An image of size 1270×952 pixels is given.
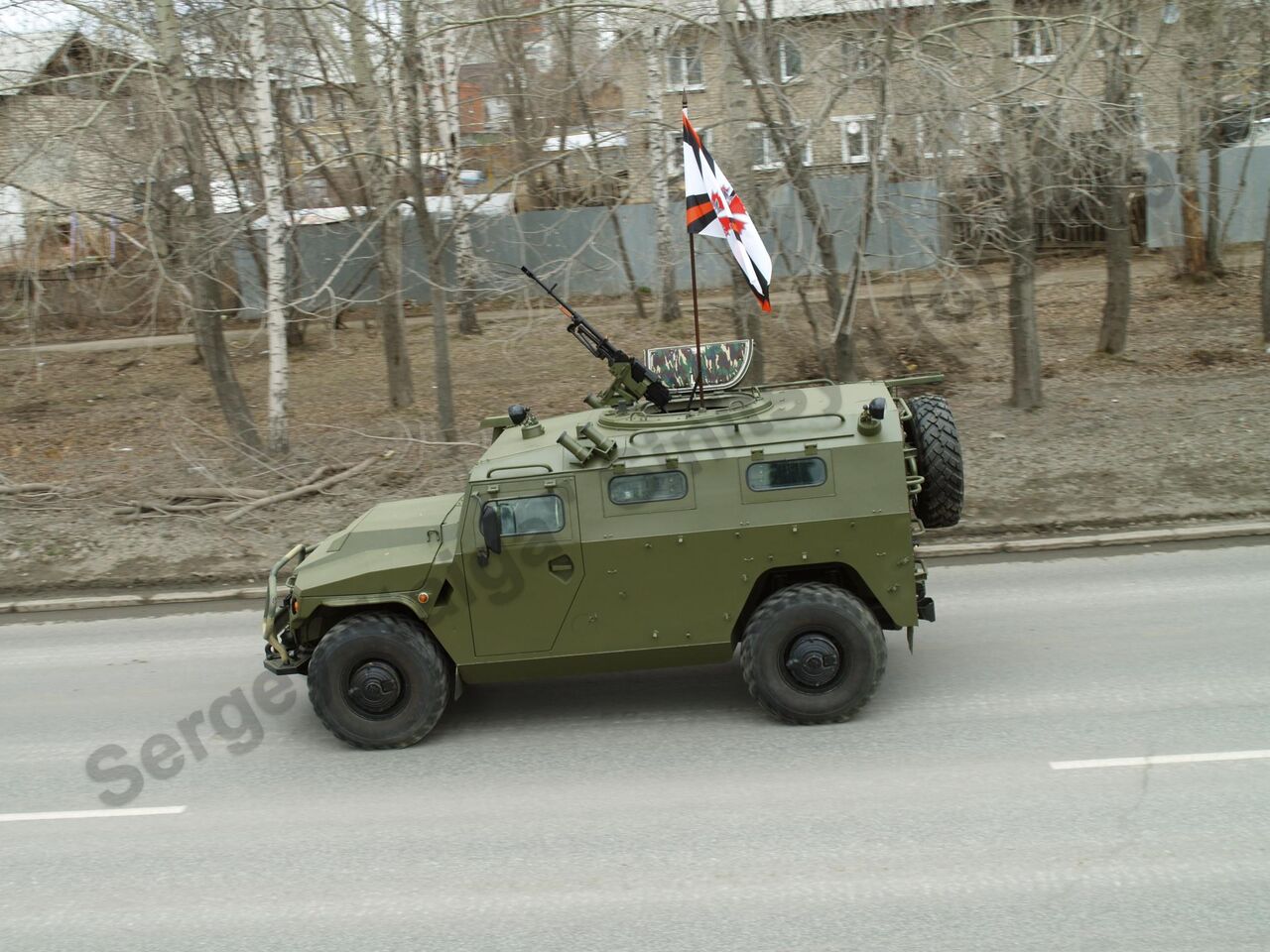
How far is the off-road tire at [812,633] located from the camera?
778cm

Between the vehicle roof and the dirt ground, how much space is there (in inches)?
180

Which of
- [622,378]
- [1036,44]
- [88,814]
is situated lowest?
[88,814]

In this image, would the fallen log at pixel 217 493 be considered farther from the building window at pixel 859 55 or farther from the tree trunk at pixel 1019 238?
the tree trunk at pixel 1019 238

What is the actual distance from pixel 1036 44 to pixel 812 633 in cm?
1128

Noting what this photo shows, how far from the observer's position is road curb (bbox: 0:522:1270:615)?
39.0ft

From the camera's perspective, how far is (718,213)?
9078 mm

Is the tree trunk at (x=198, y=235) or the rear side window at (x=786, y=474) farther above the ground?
the tree trunk at (x=198, y=235)

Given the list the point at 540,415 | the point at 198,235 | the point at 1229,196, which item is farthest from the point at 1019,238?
the point at 1229,196

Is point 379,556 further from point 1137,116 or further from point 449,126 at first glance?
point 1137,116

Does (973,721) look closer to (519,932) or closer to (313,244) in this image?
(519,932)

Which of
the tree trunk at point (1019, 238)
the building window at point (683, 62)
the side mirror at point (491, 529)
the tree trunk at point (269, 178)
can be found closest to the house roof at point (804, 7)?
the building window at point (683, 62)

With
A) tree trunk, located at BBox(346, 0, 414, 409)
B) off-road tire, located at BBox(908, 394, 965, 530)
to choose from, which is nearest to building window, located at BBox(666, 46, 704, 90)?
tree trunk, located at BBox(346, 0, 414, 409)

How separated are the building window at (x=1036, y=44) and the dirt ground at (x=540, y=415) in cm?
307

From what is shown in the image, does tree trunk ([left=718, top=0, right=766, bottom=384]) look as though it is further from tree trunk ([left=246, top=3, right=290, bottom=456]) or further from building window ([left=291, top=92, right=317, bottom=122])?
building window ([left=291, top=92, right=317, bottom=122])
